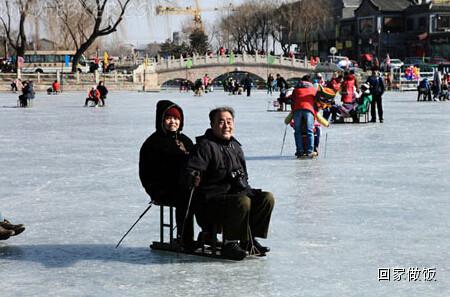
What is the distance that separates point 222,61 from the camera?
67688 mm

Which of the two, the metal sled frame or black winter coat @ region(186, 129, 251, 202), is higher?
black winter coat @ region(186, 129, 251, 202)

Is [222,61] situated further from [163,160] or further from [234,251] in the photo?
[234,251]

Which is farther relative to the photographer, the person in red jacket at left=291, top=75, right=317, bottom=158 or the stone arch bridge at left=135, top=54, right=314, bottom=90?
the stone arch bridge at left=135, top=54, right=314, bottom=90

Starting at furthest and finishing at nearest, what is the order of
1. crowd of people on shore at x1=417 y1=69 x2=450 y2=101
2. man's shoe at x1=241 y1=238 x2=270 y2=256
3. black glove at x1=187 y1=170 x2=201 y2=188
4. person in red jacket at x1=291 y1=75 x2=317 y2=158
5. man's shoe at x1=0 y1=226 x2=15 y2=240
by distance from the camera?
crowd of people on shore at x1=417 y1=69 x2=450 y2=101, person in red jacket at x1=291 y1=75 x2=317 y2=158, man's shoe at x1=0 y1=226 x2=15 y2=240, man's shoe at x1=241 y1=238 x2=270 y2=256, black glove at x1=187 y1=170 x2=201 y2=188

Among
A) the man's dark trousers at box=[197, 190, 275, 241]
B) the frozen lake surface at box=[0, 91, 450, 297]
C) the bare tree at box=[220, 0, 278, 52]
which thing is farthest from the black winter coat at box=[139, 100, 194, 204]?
the bare tree at box=[220, 0, 278, 52]

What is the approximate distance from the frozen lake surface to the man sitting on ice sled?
23cm

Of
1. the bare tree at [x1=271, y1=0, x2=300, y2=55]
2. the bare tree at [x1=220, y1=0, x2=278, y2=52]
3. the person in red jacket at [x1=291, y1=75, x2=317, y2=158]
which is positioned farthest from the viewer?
the bare tree at [x1=220, y1=0, x2=278, y2=52]

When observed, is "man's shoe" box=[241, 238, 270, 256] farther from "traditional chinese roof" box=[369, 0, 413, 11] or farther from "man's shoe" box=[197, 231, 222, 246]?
"traditional chinese roof" box=[369, 0, 413, 11]

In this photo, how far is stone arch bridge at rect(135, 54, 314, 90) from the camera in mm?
65375

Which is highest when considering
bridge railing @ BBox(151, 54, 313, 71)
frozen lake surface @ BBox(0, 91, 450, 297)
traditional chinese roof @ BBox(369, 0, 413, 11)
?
traditional chinese roof @ BBox(369, 0, 413, 11)

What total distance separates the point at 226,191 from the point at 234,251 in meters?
0.41

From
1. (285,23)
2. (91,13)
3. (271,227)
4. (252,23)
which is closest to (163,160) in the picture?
(271,227)

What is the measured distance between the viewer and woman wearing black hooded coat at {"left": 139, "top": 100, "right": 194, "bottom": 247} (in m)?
5.76

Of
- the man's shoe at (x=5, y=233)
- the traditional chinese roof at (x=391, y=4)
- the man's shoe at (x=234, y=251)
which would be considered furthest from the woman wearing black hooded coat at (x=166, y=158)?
the traditional chinese roof at (x=391, y=4)
